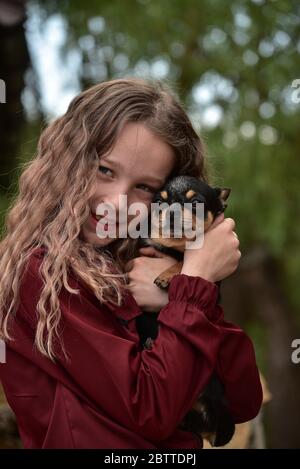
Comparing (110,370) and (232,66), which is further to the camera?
(232,66)

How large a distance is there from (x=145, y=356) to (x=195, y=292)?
9.2 inches

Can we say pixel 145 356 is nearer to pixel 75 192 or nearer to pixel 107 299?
pixel 107 299

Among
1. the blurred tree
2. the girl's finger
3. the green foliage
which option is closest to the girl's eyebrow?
the girl's finger

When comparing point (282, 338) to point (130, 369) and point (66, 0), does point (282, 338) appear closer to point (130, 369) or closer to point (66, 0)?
point (66, 0)

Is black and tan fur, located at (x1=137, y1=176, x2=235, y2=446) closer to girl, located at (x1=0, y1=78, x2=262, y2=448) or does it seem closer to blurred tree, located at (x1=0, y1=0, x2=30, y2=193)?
girl, located at (x1=0, y1=78, x2=262, y2=448)

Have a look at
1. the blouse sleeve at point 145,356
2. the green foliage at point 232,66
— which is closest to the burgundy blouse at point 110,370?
the blouse sleeve at point 145,356

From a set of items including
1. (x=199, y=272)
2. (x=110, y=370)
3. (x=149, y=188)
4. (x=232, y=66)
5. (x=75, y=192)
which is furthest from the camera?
(x=232, y=66)

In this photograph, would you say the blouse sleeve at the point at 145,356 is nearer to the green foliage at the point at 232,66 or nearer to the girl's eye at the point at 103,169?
the girl's eye at the point at 103,169

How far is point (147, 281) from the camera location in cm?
210

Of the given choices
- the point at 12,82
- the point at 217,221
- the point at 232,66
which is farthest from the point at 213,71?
the point at 217,221

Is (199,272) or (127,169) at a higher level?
(127,169)

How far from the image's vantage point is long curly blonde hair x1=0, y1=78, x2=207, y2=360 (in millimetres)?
1875

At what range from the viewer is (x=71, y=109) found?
2273 mm
